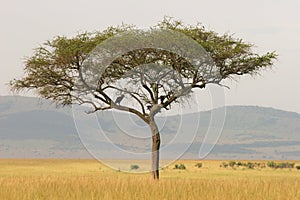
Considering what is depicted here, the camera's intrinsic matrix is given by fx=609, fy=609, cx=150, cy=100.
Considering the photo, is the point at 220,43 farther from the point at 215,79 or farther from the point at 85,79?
the point at 85,79

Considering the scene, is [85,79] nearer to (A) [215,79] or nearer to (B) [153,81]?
(B) [153,81]

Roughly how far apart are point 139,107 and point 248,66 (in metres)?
8.77

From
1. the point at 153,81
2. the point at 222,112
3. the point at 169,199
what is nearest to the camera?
the point at 169,199

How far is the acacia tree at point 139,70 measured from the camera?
4303 centimetres

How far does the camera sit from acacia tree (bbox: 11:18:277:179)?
1694 inches

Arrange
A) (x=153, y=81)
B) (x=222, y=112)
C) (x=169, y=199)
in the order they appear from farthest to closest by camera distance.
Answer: (x=153, y=81), (x=222, y=112), (x=169, y=199)

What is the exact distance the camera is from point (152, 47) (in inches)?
1645

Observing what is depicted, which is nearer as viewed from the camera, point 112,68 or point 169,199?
point 169,199

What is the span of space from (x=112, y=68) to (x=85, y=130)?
5.32 metres

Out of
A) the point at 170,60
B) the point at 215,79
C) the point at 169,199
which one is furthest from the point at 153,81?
the point at 169,199

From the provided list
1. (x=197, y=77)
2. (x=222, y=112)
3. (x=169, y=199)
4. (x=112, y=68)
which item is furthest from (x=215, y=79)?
(x=169, y=199)

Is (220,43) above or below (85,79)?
above

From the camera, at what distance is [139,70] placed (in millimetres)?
43250

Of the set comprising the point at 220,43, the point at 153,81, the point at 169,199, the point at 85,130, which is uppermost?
the point at 220,43
